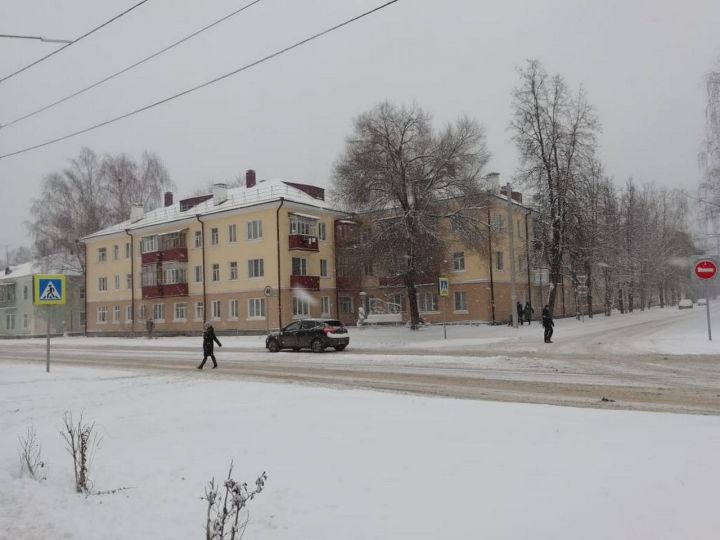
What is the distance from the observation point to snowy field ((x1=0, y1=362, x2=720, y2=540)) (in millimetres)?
4992

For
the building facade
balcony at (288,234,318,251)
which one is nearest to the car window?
balcony at (288,234,318,251)

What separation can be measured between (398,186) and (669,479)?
1177 inches

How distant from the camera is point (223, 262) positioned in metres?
46.0

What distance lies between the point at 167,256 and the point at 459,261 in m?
23.6

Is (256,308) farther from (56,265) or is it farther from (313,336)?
(56,265)

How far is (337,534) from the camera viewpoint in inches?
191

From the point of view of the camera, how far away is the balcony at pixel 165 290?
4775cm

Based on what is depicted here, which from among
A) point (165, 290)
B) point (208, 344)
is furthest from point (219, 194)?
point (208, 344)

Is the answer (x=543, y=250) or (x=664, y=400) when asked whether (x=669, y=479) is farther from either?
(x=543, y=250)

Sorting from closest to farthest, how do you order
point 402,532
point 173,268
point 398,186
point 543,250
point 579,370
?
point 402,532, point 579,370, point 398,186, point 543,250, point 173,268

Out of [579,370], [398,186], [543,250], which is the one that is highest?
[398,186]

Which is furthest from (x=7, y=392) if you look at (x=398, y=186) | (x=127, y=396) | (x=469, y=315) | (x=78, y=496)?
(x=469, y=315)

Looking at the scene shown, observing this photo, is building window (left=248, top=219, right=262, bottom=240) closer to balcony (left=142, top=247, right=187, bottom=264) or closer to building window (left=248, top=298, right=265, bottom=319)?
building window (left=248, top=298, right=265, bottom=319)

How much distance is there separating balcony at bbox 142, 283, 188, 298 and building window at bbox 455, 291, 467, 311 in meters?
21.5
